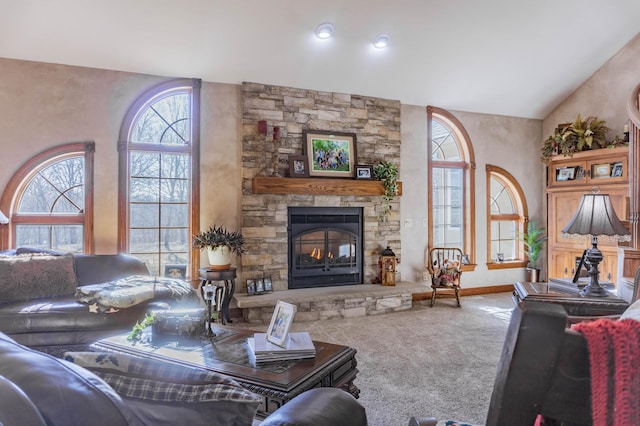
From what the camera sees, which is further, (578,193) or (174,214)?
(578,193)

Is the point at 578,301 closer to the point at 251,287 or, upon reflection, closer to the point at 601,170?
the point at 251,287

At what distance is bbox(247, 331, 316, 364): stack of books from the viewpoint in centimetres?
198

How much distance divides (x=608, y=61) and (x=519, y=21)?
1966 mm

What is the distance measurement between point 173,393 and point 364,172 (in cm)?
445

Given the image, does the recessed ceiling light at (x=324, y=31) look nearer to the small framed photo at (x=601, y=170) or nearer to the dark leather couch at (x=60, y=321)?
the dark leather couch at (x=60, y=321)

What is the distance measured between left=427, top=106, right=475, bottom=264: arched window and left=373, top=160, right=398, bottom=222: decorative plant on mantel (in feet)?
2.79

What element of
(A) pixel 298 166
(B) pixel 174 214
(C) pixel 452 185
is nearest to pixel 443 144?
(C) pixel 452 185

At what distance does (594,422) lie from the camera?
623 millimetres

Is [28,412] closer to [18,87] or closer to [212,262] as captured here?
[212,262]

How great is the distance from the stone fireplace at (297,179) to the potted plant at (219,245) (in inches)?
14.8

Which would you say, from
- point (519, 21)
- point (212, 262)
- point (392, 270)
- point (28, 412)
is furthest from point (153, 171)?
point (519, 21)

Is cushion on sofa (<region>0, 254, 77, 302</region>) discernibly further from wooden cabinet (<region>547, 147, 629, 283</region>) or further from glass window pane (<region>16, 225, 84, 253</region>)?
wooden cabinet (<region>547, 147, 629, 283</region>)

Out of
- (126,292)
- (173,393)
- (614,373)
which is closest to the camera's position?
(614,373)

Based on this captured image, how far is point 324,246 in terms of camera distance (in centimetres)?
510
